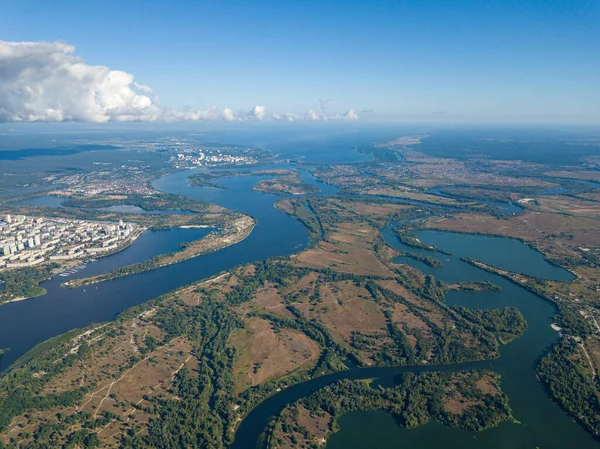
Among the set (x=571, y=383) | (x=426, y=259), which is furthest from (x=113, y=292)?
(x=571, y=383)

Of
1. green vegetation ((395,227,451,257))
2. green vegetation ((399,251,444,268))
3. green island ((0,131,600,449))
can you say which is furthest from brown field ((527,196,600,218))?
green vegetation ((399,251,444,268))

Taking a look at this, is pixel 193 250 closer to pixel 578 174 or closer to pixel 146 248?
pixel 146 248

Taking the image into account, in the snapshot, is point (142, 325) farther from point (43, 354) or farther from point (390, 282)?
point (390, 282)

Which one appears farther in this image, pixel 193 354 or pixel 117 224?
pixel 117 224

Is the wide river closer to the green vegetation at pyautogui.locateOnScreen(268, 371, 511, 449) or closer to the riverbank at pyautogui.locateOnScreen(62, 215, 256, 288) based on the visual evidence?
the green vegetation at pyautogui.locateOnScreen(268, 371, 511, 449)

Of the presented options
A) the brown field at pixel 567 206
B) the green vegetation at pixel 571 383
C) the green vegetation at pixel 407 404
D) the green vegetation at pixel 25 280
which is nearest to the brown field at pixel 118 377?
the green vegetation at pixel 407 404

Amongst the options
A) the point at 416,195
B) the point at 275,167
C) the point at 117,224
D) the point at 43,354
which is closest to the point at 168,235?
the point at 117,224

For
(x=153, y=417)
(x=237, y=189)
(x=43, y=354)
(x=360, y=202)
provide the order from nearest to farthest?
1. (x=153, y=417)
2. (x=43, y=354)
3. (x=360, y=202)
4. (x=237, y=189)
